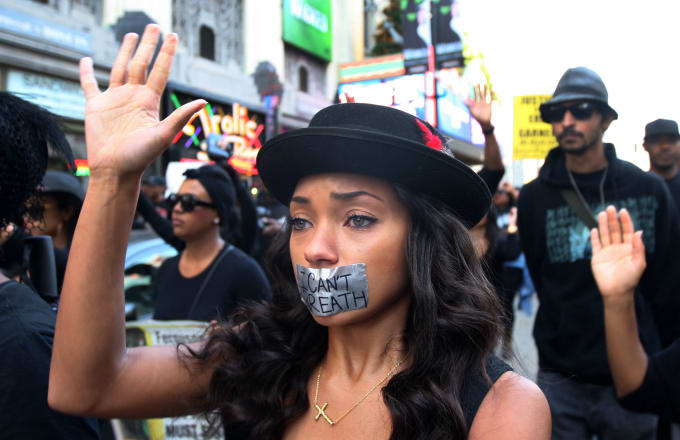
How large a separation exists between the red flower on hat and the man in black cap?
293 centimetres

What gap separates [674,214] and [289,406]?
232cm

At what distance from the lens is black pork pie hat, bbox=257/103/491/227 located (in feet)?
4.50

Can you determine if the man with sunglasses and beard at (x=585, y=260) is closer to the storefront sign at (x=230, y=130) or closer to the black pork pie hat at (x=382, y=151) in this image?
the black pork pie hat at (x=382, y=151)

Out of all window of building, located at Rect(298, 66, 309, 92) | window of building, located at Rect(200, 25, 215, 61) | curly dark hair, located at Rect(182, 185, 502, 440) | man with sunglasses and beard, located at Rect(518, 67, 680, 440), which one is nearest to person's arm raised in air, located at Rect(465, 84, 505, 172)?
man with sunglasses and beard, located at Rect(518, 67, 680, 440)

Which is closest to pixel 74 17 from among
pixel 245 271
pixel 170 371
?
pixel 245 271

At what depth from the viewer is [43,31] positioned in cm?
1031

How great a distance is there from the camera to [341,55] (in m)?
19.5

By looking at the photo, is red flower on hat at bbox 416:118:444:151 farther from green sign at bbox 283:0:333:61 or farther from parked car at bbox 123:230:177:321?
green sign at bbox 283:0:333:61

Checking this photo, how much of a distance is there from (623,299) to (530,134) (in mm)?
1749

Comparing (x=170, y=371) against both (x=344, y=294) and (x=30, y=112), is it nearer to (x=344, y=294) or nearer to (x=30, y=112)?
(x=344, y=294)

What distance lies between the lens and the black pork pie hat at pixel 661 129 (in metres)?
3.82

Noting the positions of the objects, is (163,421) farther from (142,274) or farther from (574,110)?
(574,110)

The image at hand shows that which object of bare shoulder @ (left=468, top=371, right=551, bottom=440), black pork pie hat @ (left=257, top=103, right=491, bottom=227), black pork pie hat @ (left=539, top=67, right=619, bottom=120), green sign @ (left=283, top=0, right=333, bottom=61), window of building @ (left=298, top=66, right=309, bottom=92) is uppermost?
green sign @ (left=283, top=0, right=333, bottom=61)

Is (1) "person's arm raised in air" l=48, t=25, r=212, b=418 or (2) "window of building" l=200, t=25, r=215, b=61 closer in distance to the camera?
(1) "person's arm raised in air" l=48, t=25, r=212, b=418
